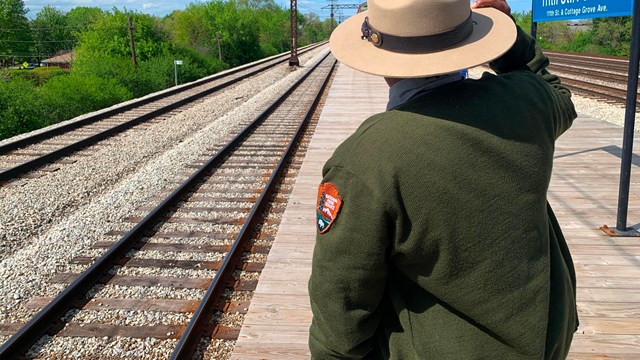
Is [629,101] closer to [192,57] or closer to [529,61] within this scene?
[529,61]

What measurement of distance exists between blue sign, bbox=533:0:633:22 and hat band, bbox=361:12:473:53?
3.48 metres

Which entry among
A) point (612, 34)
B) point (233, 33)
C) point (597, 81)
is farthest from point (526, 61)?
point (612, 34)

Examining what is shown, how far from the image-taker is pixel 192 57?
34.5 metres

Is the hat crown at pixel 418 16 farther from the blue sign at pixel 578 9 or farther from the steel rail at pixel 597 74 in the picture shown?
the steel rail at pixel 597 74

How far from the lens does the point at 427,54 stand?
1.31 metres

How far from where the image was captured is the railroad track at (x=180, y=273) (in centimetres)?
393

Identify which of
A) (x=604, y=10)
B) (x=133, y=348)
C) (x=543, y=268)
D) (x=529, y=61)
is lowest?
(x=133, y=348)

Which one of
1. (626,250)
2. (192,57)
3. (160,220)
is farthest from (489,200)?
(192,57)

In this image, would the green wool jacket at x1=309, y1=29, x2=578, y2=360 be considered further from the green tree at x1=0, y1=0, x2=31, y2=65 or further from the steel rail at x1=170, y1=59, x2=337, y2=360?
the green tree at x1=0, y1=0, x2=31, y2=65

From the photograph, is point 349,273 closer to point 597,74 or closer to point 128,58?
point 597,74

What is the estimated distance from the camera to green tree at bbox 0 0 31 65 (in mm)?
78375

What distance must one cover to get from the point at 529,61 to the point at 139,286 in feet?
12.6

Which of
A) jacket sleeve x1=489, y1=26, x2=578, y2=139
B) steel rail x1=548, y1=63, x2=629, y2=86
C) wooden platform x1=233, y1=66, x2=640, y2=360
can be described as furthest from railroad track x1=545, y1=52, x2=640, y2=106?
jacket sleeve x1=489, y1=26, x2=578, y2=139

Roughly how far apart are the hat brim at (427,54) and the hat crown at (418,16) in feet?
0.18
